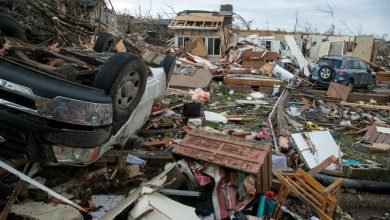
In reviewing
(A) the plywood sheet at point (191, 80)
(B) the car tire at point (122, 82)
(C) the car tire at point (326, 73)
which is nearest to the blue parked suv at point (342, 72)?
(C) the car tire at point (326, 73)

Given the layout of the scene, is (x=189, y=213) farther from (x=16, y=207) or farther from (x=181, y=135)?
(x=181, y=135)

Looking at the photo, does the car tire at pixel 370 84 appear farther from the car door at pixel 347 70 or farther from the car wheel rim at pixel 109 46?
the car wheel rim at pixel 109 46

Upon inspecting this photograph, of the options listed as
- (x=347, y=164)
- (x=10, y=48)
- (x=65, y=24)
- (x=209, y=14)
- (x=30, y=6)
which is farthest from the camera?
(x=209, y=14)

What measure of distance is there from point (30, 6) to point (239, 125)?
8.81 meters

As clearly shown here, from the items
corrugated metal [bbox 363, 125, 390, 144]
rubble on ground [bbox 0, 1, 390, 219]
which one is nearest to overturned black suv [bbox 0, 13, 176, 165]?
rubble on ground [bbox 0, 1, 390, 219]

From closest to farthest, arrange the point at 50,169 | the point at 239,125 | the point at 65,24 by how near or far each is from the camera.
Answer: the point at 50,169 → the point at 239,125 → the point at 65,24

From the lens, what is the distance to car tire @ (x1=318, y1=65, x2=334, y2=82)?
16.6 meters

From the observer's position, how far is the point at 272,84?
1517 centimetres

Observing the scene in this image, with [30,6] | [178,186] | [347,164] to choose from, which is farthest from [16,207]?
[30,6]

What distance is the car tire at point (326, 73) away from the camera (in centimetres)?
1658

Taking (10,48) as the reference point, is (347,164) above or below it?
below

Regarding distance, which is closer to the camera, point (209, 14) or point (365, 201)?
point (365, 201)

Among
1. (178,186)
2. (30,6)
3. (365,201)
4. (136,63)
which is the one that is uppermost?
(30,6)

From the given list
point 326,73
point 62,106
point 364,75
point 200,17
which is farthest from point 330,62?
point 62,106
